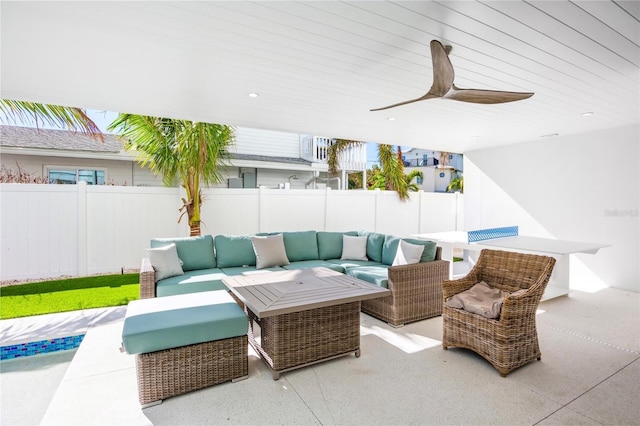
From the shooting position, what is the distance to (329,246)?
568cm

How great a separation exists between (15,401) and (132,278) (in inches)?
142

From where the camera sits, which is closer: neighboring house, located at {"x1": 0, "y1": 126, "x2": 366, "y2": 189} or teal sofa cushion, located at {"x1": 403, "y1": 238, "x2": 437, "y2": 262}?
teal sofa cushion, located at {"x1": 403, "y1": 238, "x2": 437, "y2": 262}

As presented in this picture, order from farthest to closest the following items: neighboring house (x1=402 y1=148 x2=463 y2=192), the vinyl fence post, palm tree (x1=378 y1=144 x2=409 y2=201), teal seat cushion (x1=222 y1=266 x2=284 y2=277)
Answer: neighboring house (x1=402 y1=148 x2=463 y2=192)
palm tree (x1=378 y1=144 x2=409 y2=201)
the vinyl fence post
teal seat cushion (x1=222 y1=266 x2=284 y2=277)

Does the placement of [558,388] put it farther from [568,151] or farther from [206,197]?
[206,197]

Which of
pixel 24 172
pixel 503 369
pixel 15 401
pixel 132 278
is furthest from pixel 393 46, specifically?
pixel 24 172

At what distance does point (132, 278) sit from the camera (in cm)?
598

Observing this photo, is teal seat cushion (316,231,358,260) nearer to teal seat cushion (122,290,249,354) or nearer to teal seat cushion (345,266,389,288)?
teal seat cushion (345,266,389,288)

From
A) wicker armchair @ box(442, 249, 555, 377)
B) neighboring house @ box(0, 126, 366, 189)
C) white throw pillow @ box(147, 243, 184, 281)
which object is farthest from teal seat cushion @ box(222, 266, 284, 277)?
neighboring house @ box(0, 126, 366, 189)

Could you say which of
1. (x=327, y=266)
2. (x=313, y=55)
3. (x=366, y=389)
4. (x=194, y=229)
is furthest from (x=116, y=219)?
(x=366, y=389)

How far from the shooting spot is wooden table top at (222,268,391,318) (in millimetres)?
2711

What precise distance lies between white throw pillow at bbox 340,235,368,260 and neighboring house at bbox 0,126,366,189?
3989 millimetres

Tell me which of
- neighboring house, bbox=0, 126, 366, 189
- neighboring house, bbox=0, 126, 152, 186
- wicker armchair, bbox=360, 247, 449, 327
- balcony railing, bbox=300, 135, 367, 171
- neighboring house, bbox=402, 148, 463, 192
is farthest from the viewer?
neighboring house, bbox=402, 148, 463, 192

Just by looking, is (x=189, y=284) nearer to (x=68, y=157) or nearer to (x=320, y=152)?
(x=68, y=157)

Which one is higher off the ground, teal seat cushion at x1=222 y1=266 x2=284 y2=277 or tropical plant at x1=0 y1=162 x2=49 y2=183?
tropical plant at x1=0 y1=162 x2=49 y2=183
